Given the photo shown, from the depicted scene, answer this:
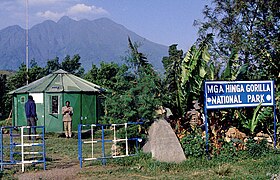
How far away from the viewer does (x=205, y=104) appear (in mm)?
13016

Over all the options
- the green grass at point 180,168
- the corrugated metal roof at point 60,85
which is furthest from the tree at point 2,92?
the green grass at point 180,168

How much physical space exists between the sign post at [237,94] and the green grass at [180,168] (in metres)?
1.22

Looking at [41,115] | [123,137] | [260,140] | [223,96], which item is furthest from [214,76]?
[41,115]

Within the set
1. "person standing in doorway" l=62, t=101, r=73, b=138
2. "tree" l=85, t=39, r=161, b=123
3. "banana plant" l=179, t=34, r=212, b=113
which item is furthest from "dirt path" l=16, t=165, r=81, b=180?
"person standing in doorway" l=62, t=101, r=73, b=138

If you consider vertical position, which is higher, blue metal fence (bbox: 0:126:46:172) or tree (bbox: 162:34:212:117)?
tree (bbox: 162:34:212:117)

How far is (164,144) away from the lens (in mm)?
12398

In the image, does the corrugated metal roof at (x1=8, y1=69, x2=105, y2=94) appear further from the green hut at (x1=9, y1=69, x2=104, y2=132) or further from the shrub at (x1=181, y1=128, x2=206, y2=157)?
the shrub at (x1=181, y1=128, x2=206, y2=157)

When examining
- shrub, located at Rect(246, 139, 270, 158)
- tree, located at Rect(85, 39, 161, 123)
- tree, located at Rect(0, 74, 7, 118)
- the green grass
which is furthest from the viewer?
tree, located at Rect(0, 74, 7, 118)

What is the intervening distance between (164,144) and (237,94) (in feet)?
9.09

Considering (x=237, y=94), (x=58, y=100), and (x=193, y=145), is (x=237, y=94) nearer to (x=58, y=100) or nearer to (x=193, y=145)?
(x=193, y=145)

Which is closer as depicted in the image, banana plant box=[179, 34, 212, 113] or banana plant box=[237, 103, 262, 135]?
banana plant box=[179, 34, 212, 113]

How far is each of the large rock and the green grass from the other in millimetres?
226

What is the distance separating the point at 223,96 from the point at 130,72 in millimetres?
2739

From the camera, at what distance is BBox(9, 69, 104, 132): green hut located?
2625 centimetres
